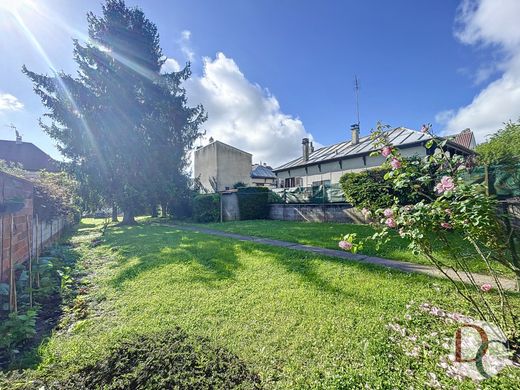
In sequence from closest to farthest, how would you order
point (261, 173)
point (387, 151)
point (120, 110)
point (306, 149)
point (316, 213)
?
point (387, 151) → point (316, 213) → point (120, 110) → point (306, 149) → point (261, 173)

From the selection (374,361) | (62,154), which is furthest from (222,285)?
(62,154)

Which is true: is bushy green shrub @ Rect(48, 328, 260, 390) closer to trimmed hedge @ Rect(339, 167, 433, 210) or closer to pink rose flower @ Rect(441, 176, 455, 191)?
pink rose flower @ Rect(441, 176, 455, 191)

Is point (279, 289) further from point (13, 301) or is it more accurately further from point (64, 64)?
point (64, 64)

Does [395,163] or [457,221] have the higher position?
[395,163]

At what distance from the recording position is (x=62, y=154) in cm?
1506

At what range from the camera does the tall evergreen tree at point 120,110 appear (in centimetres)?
1471

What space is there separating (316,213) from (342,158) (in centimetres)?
673

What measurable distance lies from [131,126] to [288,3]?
42.4ft

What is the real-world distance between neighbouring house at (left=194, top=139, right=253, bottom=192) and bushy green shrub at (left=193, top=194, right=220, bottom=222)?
7.57 metres

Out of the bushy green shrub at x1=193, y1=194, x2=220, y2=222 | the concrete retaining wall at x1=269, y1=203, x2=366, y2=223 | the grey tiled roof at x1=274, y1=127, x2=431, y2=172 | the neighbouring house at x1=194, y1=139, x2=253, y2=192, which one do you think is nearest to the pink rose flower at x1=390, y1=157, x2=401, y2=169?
the concrete retaining wall at x1=269, y1=203, x2=366, y2=223

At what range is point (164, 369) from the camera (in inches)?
78.4

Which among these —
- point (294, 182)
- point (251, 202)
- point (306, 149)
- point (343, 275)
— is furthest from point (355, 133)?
point (343, 275)

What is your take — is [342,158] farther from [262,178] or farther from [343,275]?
[343,275]

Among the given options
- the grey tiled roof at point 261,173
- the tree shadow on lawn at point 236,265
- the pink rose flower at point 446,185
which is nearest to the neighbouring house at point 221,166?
the grey tiled roof at point 261,173
